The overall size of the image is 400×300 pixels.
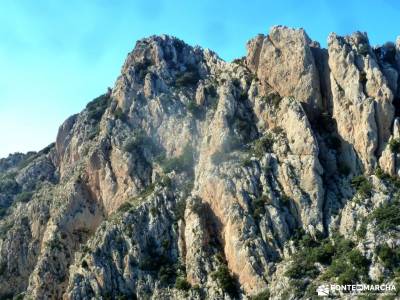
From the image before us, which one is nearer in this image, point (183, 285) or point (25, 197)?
point (183, 285)

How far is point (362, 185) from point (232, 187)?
19939 millimetres

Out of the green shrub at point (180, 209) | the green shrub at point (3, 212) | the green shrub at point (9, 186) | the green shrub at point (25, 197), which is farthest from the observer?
the green shrub at point (9, 186)

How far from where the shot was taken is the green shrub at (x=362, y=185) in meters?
91.2

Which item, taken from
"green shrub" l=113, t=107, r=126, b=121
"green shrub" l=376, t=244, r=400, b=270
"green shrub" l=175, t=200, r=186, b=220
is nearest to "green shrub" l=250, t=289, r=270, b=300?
"green shrub" l=376, t=244, r=400, b=270

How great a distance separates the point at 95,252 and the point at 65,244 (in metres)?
11.4

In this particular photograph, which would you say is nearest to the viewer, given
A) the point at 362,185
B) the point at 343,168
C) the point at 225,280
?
the point at 225,280

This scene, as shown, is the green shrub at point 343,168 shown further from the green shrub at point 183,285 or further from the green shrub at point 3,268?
the green shrub at point 3,268

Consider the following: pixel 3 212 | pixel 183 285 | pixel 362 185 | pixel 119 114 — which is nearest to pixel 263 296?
pixel 183 285

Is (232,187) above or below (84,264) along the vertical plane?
above

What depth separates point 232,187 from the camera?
327ft

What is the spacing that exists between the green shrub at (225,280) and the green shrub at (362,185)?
22.6 m

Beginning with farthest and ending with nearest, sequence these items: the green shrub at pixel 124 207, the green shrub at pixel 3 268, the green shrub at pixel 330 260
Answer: the green shrub at pixel 3 268, the green shrub at pixel 124 207, the green shrub at pixel 330 260

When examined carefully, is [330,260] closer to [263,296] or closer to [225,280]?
[263,296]

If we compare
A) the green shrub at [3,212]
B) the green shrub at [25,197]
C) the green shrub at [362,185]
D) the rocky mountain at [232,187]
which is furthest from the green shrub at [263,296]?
the green shrub at [3,212]
